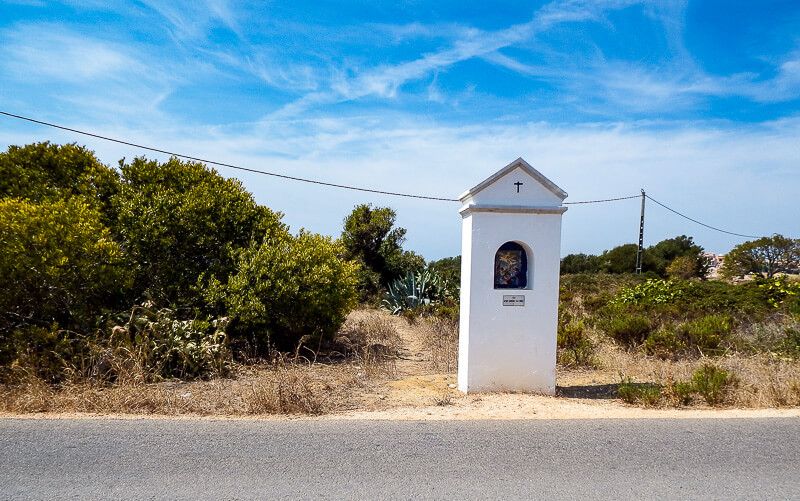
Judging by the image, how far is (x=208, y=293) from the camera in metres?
9.49

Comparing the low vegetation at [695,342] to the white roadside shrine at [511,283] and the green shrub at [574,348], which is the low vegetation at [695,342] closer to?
the green shrub at [574,348]

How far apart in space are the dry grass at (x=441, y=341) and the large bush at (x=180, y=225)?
3947 millimetres

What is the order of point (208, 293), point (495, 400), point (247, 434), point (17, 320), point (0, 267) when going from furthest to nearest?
point (208, 293)
point (17, 320)
point (0, 267)
point (495, 400)
point (247, 434)

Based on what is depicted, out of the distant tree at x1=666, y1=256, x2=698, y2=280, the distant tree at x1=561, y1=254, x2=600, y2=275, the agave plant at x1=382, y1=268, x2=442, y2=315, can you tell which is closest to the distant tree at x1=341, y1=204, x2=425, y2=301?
the agave plant at x1=382, y1=268, x2=442, y2=315

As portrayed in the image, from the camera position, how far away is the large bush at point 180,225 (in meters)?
9.47

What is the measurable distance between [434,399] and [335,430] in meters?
1.89

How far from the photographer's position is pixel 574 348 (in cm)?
1052

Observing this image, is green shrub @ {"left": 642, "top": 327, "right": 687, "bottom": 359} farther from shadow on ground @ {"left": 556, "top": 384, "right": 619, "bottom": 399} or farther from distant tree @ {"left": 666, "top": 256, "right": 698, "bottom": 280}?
distant tree @ {"left": 666, "top": 256, "right": 698, "bottom": 280}

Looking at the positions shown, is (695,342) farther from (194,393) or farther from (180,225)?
(180,225)

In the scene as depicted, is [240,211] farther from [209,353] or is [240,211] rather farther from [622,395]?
[622,395]

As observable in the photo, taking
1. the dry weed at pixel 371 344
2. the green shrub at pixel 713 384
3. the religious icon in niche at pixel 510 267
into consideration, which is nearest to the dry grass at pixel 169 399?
the dry weed at pixel 371 344

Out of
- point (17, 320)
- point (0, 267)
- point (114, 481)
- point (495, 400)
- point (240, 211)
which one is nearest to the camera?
point (114, 481)

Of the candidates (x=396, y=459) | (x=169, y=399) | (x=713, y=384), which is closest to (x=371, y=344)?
(x=169, y=399)

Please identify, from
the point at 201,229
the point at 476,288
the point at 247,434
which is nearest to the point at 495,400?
the point at 476,288
